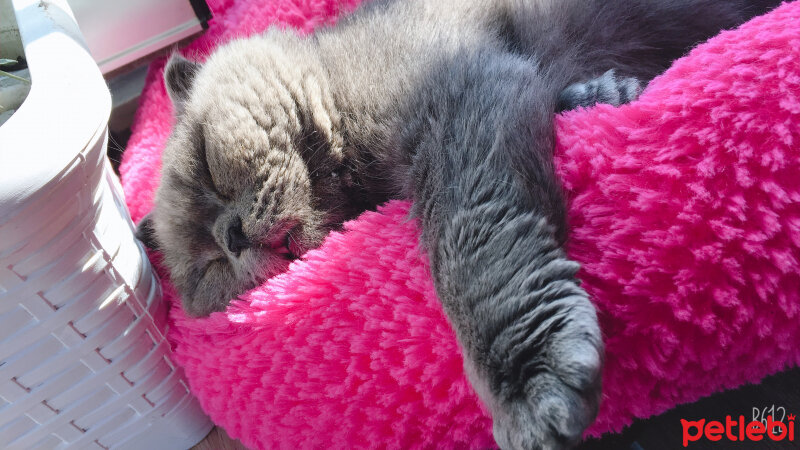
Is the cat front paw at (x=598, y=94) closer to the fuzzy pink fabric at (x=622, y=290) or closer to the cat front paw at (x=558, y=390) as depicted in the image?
the fuzzy pink fabric at (x=622, y=290)

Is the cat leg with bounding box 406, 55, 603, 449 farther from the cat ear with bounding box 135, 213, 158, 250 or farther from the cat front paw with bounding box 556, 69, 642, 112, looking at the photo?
the cat ear with bounding box 135, 213, 158, 250

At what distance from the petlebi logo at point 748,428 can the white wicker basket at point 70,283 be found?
0.84 meters

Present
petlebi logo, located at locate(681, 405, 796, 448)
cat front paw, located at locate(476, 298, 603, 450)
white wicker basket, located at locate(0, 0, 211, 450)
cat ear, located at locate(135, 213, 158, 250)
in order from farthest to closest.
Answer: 1. cat ear, located at locate(135, 213, 158, 250)
2. petlebi logo, located at locate(681, 405, 796, 448)
3. white wicker basket, located at locate(0, 0, 211, 450)
4. cat front paw, located at locate(476, 298, 603, 450)

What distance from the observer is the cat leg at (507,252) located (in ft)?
1.93

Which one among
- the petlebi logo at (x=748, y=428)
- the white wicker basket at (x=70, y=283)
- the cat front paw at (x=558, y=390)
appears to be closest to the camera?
the cat front paw at (x=558, y=390)

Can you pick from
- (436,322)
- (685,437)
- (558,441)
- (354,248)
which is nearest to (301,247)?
(354,248)

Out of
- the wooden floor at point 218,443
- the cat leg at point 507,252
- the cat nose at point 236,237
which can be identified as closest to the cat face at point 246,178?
the cat nose at point 236,237

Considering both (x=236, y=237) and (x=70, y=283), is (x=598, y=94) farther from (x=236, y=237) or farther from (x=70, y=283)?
(x=70, y=283)

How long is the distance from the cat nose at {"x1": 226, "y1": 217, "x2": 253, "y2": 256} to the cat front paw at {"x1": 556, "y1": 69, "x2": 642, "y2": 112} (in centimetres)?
51

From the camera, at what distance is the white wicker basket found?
0.69 metres

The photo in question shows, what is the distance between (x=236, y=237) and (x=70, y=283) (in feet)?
0.73

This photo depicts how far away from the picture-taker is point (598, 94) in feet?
2.95

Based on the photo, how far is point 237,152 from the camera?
86 centimetres

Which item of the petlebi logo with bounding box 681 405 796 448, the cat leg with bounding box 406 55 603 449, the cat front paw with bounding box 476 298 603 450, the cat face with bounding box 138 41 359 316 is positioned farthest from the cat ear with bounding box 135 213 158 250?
the petlebi logo with bounding box 681 405 796 448
